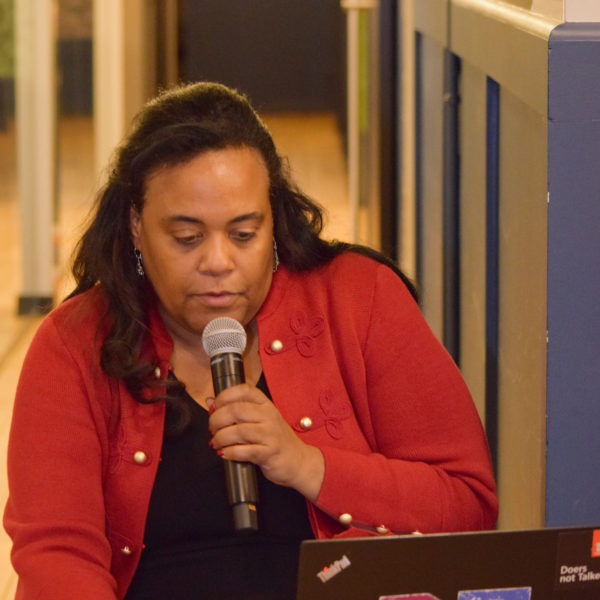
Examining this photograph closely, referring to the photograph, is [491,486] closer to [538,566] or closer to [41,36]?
[538,566]

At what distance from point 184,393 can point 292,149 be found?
8.71 m

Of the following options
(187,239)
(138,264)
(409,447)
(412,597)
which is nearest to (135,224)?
(138,264)

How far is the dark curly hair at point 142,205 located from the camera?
5.41 feet

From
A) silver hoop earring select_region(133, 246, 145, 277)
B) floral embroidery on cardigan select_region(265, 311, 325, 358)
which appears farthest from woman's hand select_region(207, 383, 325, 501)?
silver hoop earring select_region(133, 246, 145, 277)

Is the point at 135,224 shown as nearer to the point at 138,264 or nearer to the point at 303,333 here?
Result: the point at 138,264

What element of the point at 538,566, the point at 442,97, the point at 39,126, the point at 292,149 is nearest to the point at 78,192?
the point at 39,126

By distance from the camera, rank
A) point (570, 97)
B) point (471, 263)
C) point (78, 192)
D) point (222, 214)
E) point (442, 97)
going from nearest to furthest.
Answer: point (570, 97)
point (222, 214)
point (471, 263)
point (442, 97)
point (78, 192)

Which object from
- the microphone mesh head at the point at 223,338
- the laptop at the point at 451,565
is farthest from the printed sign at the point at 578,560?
the microphone mesh head at the point at 223,338

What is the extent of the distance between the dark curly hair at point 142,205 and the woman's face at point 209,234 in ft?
0.11

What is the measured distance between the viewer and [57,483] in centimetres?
158

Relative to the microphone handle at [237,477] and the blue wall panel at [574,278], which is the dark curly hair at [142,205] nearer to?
the microphone handle at [237,477]

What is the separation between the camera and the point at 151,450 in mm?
1651

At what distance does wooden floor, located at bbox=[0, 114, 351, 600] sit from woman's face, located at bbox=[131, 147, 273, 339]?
1.01ft

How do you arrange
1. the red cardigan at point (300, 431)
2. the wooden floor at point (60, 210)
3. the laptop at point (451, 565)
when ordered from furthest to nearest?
the wooden floor at point (60, 210) → the red cardigan at point (300, 431) → the laptop at point (451, 565)
